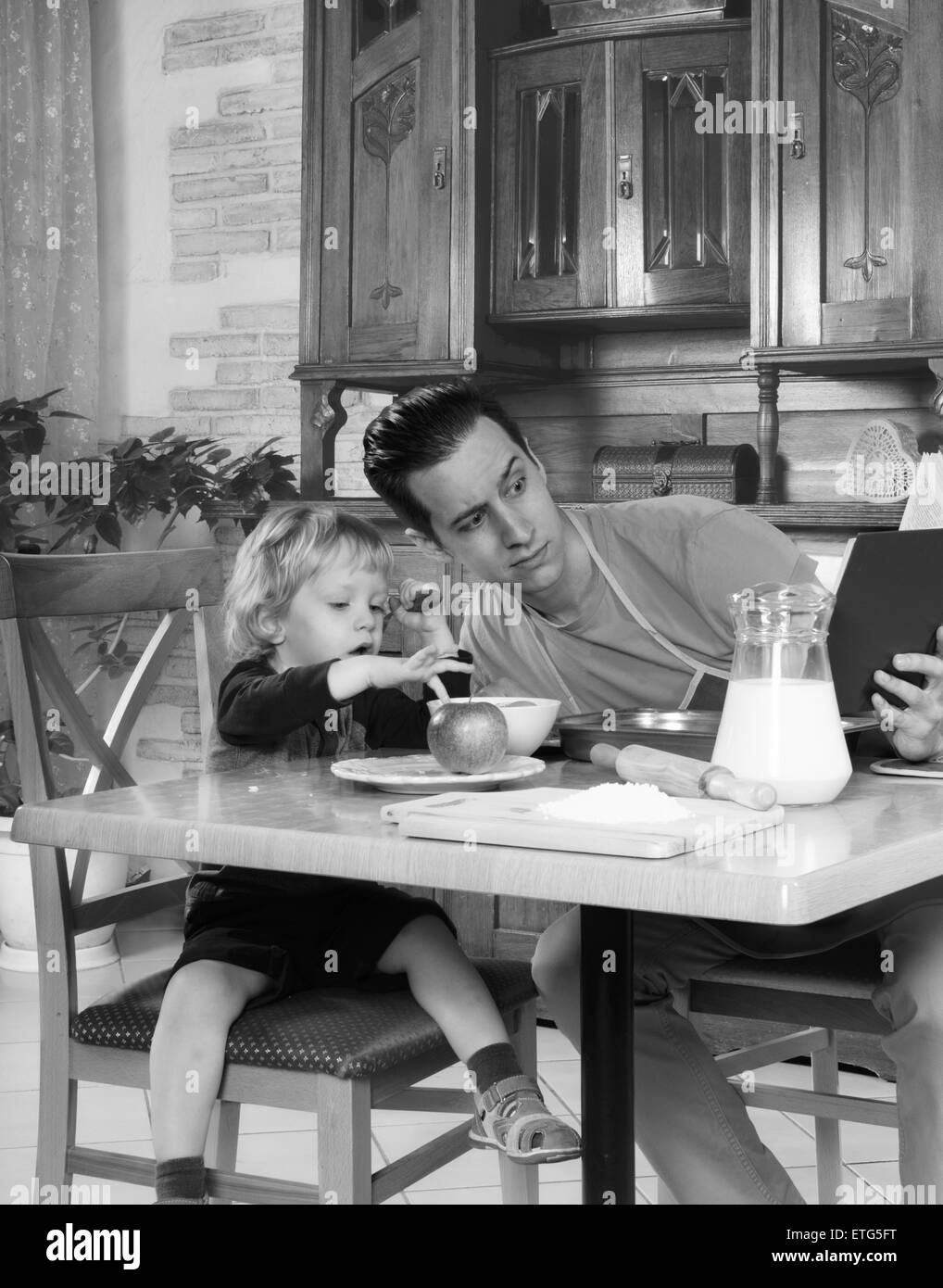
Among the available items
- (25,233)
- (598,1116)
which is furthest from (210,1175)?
(25,233)

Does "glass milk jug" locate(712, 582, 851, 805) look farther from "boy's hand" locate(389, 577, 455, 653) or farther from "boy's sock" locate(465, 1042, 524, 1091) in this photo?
"boy's hand" locate(389, 577, 455, 653)

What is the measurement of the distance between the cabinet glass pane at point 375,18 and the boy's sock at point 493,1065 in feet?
8.38

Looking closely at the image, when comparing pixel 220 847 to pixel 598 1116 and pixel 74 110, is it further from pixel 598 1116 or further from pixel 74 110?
pixel 74 110

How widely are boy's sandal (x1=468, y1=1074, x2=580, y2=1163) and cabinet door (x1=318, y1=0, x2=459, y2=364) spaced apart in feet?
7.10

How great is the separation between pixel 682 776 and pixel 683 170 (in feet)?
7.05

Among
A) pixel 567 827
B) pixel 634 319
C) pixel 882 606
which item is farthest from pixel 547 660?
pixel 634 319

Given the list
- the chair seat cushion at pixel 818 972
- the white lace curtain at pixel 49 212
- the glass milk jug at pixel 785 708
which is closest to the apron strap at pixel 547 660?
the chair seat cushion at pixel 818 972

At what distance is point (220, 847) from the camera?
45.9 inches

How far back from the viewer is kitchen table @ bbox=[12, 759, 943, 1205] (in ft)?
3.24

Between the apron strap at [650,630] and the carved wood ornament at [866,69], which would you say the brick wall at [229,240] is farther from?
the apron strap at [650,630]

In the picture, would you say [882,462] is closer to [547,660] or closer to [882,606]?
[547,660]

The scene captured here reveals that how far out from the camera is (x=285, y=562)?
199cm

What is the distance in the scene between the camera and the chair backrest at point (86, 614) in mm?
1721
